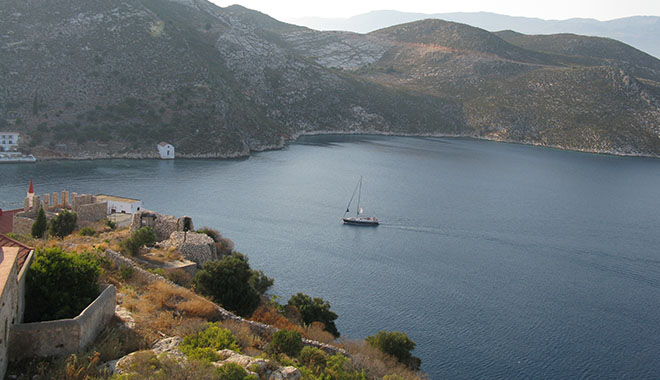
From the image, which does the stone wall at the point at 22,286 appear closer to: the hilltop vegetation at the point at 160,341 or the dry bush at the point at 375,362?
the hilltop vegetation at the point at 160,341

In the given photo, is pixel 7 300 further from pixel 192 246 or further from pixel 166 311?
pixel 192 246

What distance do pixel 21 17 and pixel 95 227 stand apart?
245ft

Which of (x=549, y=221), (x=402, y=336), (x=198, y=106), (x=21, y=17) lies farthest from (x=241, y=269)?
(x=21, y=17)

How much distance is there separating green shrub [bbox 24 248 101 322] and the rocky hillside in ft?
195

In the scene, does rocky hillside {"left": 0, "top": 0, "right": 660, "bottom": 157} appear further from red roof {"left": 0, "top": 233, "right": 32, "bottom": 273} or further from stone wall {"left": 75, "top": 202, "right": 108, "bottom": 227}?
red roof {"left": 0, "top": 233, "right": 32, "bottom": 273}

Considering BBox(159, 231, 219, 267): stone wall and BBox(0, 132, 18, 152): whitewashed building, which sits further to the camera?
BBox(0, 132, 18, 152): whitewashed building

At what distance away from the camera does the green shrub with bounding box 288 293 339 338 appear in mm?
24078

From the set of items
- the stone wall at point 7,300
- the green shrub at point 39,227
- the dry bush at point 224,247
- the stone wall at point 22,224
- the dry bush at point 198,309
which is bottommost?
the dry bush at point 224,247

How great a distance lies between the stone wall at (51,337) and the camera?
9.45m

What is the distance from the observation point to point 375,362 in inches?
650

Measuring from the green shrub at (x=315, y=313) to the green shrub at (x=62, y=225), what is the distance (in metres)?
11.0

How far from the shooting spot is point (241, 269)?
69.9 ft

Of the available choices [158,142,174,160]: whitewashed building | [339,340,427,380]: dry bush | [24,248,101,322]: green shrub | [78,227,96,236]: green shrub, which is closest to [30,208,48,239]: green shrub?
[78,227,96,236]: green shrub

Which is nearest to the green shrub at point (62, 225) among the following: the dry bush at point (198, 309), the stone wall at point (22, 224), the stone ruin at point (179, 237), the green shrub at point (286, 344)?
the stone wall at point (22, 224)
